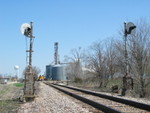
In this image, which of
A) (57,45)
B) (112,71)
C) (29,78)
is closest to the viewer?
(29,78)

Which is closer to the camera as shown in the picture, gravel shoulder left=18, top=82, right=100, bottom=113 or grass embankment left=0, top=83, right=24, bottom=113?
gravel shoulder left=18, top=82, right=100, bottom=113

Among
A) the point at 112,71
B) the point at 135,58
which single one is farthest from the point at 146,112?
the point at 112,71

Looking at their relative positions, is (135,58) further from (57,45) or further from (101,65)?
(57,45)

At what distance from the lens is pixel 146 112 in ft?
42.3

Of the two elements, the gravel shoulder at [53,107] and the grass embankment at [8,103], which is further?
the grass embankment at [8,103]

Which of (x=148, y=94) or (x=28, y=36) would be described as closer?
(x=28, y=36)

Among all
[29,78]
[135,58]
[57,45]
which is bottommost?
[29,78]

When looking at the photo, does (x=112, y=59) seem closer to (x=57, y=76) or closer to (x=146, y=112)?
(x=146, y=112)

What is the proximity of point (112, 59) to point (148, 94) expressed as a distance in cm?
3216

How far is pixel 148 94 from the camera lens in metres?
28.0

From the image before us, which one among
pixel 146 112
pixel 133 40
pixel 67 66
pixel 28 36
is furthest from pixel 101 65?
pixel 67 66

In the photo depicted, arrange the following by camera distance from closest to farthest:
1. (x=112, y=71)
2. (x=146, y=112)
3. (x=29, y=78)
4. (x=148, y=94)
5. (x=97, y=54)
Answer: (x=146, y=112) → (x=29, y=78) → (x=148, y=94) → (x=112, y=71) → (x=97, y=54)

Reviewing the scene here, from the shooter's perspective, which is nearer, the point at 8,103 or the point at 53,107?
the point at 53,107

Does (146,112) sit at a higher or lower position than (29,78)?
lower
